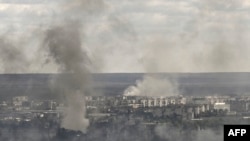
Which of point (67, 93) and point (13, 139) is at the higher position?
point (67, 93)

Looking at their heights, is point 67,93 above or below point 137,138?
above

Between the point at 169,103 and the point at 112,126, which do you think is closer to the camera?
the point at 112,126

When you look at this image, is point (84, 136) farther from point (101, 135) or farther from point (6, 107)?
point (6, 107)

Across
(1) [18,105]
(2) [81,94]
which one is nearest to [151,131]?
(2) [81,94]

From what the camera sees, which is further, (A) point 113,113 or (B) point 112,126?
(A) point 113,113

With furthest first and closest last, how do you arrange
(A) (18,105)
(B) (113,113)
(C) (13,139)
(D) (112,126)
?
(A) (18,105)
(B) (113,113)
(D) (112,126)
(C) (13,139)

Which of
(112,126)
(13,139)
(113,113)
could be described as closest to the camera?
(13,139)

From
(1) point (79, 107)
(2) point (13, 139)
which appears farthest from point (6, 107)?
(2) point (13, 139)

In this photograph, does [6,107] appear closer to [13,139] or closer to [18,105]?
[18,105]

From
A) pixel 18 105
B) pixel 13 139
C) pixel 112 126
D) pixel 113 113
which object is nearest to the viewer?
pixel 13 139
